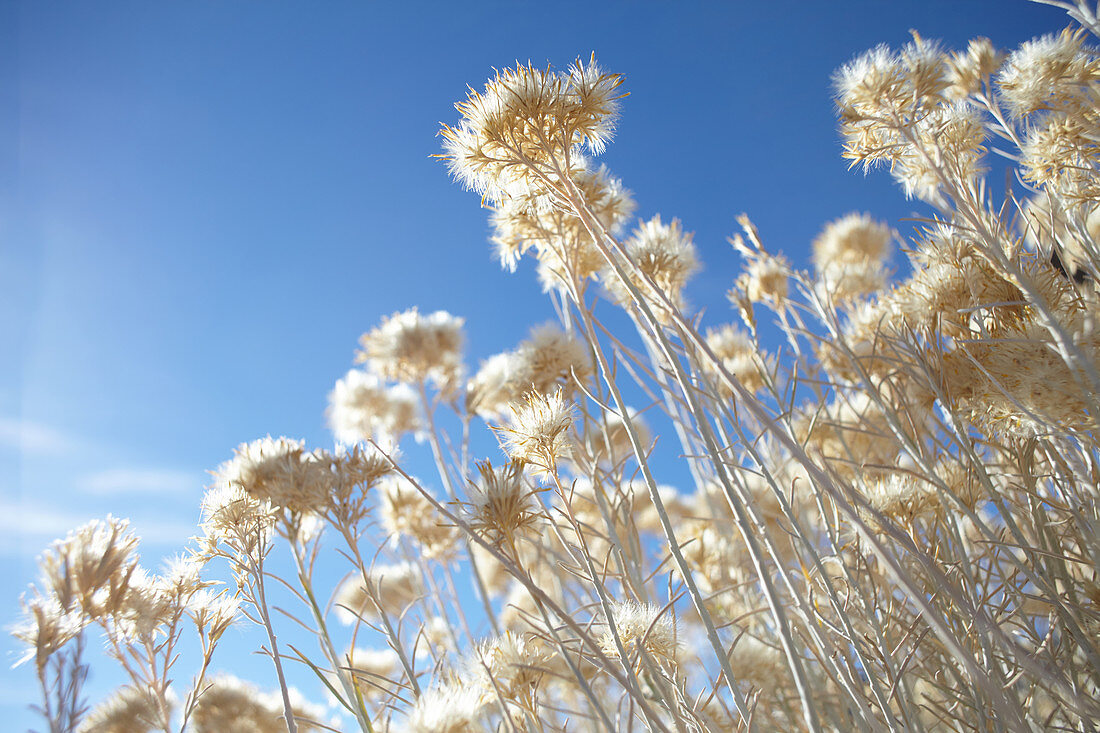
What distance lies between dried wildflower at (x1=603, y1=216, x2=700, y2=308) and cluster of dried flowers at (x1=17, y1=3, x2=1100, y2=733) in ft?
0.05

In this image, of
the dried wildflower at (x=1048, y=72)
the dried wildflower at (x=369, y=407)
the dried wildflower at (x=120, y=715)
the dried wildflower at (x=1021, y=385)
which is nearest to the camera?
the dried wildflower at (x=1021, y=385)

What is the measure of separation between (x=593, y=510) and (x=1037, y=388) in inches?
89.7

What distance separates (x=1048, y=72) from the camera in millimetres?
1778

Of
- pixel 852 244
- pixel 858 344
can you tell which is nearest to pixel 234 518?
pixel 858 344

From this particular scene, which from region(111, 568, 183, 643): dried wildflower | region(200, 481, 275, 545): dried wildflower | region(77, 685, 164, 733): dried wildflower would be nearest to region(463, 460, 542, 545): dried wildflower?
region(200, 481, 275, 545): dried wildflower

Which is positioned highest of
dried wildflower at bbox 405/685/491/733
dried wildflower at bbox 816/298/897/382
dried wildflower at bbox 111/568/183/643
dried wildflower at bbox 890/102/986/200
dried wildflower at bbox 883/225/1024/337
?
dried wildflower at bbox 890/102/986/200

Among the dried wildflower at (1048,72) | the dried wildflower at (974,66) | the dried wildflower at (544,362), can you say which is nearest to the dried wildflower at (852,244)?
the dried wildflower at (974,66)

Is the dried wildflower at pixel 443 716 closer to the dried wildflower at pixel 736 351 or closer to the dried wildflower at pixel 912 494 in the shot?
the dried wildflower at pixel 912 494

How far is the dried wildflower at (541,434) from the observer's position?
1.22m

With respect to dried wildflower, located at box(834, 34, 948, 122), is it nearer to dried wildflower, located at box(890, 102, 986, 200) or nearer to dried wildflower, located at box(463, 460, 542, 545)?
dried wildflower, located at box(890, 102, 986, 200)

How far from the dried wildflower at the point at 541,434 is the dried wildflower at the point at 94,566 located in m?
0.92

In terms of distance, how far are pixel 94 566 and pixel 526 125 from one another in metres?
1.39

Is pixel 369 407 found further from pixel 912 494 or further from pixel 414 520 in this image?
pixel 912 494

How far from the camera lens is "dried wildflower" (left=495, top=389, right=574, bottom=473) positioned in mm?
1223
